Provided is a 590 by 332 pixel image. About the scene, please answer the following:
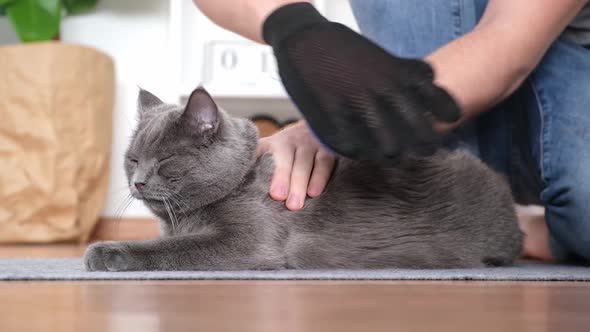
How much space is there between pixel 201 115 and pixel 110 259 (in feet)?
0.82

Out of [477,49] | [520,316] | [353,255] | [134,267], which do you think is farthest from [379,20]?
[520,316]

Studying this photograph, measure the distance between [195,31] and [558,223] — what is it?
5.10 ft

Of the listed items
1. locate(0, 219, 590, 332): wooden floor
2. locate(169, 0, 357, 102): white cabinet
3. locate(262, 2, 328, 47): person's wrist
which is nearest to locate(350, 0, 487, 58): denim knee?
locate(262, 2, 328, 47): person's wrist

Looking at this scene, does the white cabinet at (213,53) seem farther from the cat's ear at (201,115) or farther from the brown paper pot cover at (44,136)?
the cat's ear at (201,115)

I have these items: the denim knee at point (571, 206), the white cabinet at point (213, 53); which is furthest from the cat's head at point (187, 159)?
the white cabinet at point (213, 53)

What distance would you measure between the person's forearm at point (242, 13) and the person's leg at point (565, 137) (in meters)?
0.53

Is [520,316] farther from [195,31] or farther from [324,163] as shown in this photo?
[195,31]

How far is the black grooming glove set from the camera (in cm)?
94

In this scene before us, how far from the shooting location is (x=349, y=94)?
3.18 ft

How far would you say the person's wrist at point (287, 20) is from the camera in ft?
3.62

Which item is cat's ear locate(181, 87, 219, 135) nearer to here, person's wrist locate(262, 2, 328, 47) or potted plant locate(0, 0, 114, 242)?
person's wrist locate(262, 2, 328, 47)

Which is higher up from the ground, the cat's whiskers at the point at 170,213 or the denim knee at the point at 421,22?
the denim knee at the point at 421,22

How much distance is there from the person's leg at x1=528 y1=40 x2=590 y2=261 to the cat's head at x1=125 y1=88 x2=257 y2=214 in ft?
2.01

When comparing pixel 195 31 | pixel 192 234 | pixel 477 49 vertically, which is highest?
pixel 477 49
